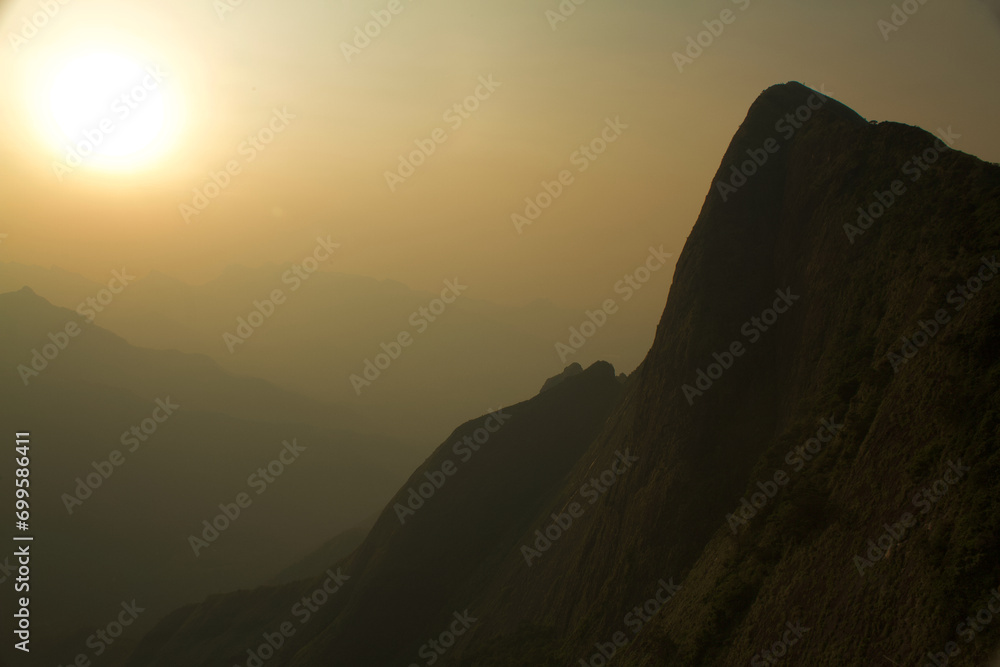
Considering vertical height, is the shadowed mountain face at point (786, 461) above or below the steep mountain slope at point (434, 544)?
above

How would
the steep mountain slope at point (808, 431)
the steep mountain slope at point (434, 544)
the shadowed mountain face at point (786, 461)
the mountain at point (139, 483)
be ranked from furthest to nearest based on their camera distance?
the mountain at point (139, 483), the steep mountain slope at point (434, 544), the shadowed mountain face at point (786, 461), the steep mountain slope at point (808, 431)

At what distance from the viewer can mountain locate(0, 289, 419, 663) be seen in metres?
92.7

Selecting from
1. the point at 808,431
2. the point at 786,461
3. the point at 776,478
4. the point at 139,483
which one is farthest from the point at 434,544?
the point at 139,483

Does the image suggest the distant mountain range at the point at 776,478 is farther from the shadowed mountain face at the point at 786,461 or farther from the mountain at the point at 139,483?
the mountain at the point at 139,483

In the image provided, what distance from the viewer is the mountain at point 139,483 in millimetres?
92688

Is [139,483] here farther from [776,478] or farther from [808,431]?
[808,431]

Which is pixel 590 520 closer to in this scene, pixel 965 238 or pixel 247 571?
pixel 965 238

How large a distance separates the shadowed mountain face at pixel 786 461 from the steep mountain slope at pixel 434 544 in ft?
0.86

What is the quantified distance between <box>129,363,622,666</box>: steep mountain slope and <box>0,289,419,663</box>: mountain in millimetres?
23970

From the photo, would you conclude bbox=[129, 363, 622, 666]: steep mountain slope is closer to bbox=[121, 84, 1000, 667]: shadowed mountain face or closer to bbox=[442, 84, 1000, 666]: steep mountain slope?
bbox=[121, 84, 1000, 667]: shadowed mountain face

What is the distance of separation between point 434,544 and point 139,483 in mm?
116551

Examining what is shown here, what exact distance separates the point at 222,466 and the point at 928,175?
156581 mm

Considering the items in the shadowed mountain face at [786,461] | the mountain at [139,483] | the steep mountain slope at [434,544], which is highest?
the shadowed mountain face at [786,461]

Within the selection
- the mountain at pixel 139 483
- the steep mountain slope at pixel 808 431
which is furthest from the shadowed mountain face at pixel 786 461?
the mountain at pixel 139 483
